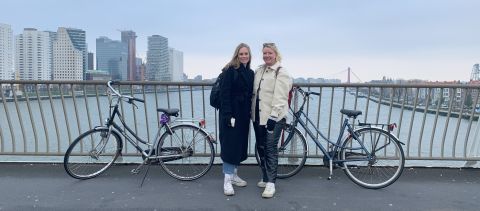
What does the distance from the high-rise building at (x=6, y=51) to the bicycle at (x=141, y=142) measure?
28.5 feet

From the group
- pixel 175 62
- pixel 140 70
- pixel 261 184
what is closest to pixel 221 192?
pixel 261 184

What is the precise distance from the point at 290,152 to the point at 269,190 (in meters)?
0.87

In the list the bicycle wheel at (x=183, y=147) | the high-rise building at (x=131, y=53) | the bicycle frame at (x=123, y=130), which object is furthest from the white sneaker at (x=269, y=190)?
the high-rise building at (x=131, y=53)

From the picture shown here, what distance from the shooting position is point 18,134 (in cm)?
836

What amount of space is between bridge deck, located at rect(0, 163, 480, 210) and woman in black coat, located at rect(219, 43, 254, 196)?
14.6 inches

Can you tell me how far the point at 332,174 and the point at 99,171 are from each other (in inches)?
114

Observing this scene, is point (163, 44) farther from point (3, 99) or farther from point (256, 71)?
point (256, 71)

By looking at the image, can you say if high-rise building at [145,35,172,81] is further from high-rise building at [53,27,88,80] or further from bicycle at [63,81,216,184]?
bicycle at [63,81,216,184]

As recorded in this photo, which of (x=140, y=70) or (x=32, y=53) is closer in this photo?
(x=140, y=70)

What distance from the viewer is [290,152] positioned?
4789mm

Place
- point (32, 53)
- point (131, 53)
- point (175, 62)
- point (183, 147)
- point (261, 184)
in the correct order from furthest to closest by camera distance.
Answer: point (32, 53)
point (131, 53)
point (175, 62)
point (183, 147)
point (261, 184)

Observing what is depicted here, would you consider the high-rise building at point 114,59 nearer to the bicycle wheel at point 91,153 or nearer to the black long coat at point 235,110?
the bicycle wheel at point 91,153

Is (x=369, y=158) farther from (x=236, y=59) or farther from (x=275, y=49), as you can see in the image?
(x=236, y=59)


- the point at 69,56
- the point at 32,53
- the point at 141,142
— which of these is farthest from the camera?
the point at 32,53
